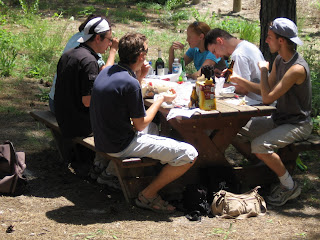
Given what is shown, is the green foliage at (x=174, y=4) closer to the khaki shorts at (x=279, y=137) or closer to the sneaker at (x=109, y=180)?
the sneaker at (x=109, y=180)

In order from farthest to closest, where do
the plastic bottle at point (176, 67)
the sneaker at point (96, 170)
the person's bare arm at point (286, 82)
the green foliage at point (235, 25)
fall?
1. the green foliage at point (235, 25)
2. the plastic bottle at point (176, 67)
3. the sneaker at point (96, 170)
4. the person's bare arm at point (286, 82)

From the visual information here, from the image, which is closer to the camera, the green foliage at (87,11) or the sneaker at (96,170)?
the sneaker at (96,170)

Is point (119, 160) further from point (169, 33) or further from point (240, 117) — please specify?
point (169, 33)

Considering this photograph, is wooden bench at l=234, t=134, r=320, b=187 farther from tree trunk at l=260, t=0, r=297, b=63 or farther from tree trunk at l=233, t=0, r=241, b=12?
tree trunk at l=233, t=0, r=241, b=12

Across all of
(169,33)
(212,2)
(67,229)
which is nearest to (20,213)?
(67,229)

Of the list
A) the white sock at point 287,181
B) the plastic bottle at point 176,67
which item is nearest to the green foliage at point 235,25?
the plastic bottle at point 176,67

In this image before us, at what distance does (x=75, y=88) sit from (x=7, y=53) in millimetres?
3888

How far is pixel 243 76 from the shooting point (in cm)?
493

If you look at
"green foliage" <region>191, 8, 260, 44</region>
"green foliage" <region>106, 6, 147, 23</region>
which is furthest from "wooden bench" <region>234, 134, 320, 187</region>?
"green foliage" <region>106, 6, 147, 23</region>

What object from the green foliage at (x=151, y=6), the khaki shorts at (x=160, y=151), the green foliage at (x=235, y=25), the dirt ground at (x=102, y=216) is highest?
the green foliage at (x=151, y=6)

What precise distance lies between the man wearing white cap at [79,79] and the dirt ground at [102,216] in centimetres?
55

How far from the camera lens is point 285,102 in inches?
181

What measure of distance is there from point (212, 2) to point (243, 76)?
9150 millimetres

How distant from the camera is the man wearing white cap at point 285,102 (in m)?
4.46
